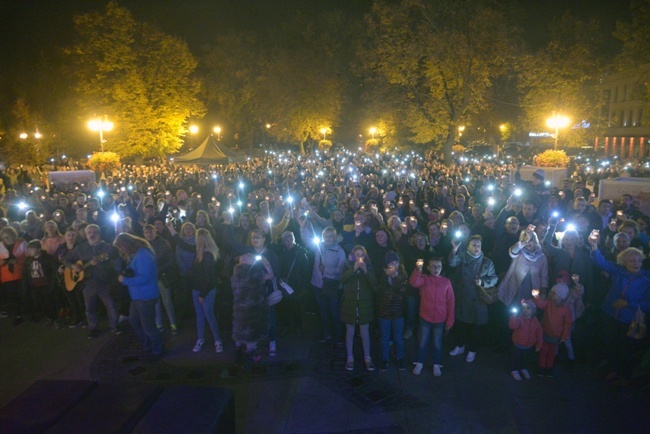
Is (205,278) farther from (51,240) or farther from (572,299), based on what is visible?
(572,299)

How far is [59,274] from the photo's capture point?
7395mm

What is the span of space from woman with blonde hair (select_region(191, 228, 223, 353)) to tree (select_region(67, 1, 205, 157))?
81.7 feet

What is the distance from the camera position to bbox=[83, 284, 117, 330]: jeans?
7008 millimetres

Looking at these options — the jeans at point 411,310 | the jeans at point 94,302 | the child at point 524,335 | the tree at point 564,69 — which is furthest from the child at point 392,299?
the tree at point 564,69

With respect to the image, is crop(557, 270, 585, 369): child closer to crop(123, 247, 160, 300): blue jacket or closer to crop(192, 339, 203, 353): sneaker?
crop(192, 339, 203, 353): sneaker

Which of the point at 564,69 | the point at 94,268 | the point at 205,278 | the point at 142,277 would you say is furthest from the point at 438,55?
the point at 142,277

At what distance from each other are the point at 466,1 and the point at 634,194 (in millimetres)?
16352

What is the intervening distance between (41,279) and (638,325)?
8668 millimetres

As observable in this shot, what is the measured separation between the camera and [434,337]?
18.6ft

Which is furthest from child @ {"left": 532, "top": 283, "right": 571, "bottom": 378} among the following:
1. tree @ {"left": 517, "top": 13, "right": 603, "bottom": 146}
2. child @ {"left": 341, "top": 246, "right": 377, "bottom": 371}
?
tree @ {"left": 517, "top": 13, "right": 603, "bottom": 146}

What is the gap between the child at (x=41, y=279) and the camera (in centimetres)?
Result: 743

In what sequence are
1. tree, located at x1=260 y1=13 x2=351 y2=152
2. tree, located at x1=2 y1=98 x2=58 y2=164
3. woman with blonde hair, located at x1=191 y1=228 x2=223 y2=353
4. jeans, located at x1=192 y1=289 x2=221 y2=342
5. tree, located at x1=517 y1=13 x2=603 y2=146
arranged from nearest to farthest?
woman with blonde hair, located at x1=191 y1=228 x2=223 y2=353, jeans, located at x1=192 y1=289 x2=221 y2=342, tree, located at x1=517 y1=13 x2=603 y2=146, tree, located at x1=260 y1=13 x2=351 y2=152, tree, located at x1=2 y1=98 x2=58 y2=164

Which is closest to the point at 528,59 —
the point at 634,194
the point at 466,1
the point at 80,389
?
the point at 466,1

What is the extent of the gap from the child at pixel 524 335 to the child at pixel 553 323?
0.11 metres
